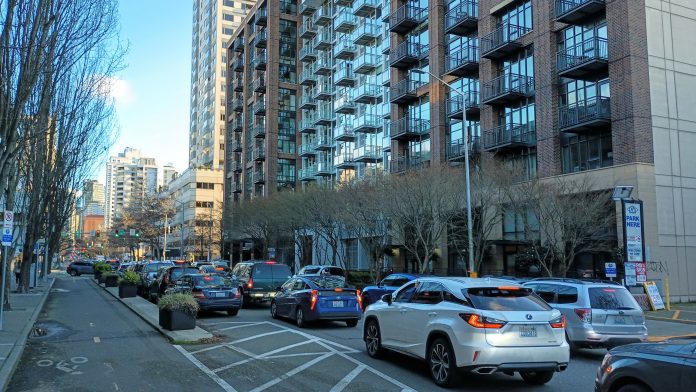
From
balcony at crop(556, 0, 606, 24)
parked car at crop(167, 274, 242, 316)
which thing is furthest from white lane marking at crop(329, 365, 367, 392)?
balcony at crop(556, 0, 606, 24)

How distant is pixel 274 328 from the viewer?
15.7 meters

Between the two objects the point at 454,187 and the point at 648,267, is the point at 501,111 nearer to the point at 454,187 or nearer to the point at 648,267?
the point at 454,187

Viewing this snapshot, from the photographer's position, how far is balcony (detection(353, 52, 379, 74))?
52.2 m

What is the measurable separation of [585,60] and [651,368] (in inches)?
1026

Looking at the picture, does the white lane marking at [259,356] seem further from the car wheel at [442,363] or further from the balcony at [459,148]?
the balcony at [459,148]

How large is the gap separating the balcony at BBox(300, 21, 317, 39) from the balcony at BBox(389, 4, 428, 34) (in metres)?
22.2

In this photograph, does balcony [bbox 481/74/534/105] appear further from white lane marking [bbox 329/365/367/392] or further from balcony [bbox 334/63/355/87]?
white lane marking [bbox 329/365/367/392]

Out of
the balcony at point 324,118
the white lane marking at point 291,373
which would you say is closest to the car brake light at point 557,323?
the white lane marking at point 291,373

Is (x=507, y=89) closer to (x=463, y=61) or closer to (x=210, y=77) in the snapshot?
(x=463, y=61)

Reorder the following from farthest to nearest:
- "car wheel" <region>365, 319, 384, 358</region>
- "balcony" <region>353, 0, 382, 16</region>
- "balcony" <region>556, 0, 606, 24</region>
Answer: "balcony" <region>353, 0, 382, 16</region> → "balcony" <region>556, 0, 606, 24</region> → "car wheel" <region>365, 319, 384, 358</region>

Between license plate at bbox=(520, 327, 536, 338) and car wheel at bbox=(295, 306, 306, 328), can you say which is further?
car wheel at bbox=(295, 306, 306, 328)

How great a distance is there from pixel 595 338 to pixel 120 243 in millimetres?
111329

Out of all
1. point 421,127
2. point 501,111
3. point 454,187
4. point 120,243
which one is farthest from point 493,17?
point 120,243

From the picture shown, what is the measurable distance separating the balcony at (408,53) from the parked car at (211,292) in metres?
29.0
